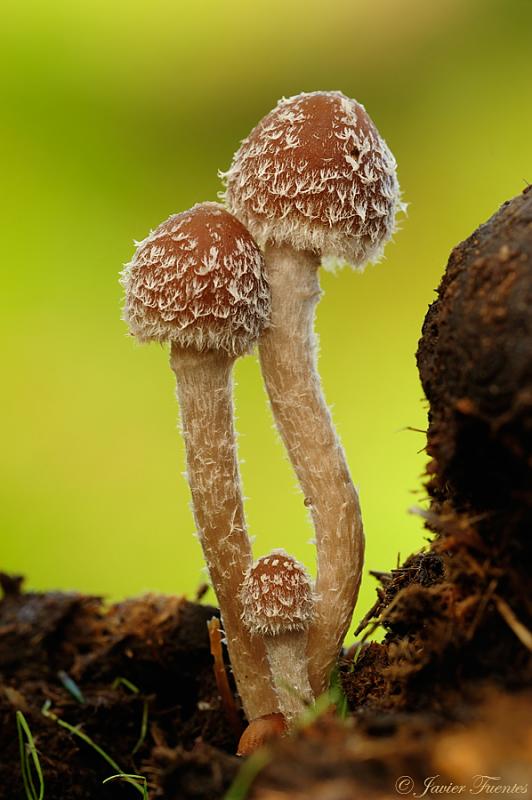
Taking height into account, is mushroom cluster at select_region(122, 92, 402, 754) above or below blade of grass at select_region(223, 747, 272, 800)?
above

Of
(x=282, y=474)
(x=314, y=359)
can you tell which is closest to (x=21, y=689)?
(x=314, y=359)

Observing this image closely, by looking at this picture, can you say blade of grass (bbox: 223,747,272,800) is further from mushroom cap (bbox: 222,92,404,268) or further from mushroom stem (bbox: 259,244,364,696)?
mushroom cap (bbox: 222,92,404,268)

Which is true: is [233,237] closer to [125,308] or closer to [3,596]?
[125,308]

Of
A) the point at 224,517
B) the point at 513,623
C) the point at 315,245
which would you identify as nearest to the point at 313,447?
the point at 224,517

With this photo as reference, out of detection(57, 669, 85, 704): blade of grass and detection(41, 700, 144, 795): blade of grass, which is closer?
detection(41, 700, 144, 795): blade of grass

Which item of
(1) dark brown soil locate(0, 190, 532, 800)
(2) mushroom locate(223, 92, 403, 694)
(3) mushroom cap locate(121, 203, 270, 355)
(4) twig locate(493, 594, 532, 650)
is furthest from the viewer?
(2) mushroom locate(223, 92, 403, 694)

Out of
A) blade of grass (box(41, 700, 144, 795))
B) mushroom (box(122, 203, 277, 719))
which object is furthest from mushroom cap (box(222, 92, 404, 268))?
blade of grass (box(41, 700, 144, 795))
